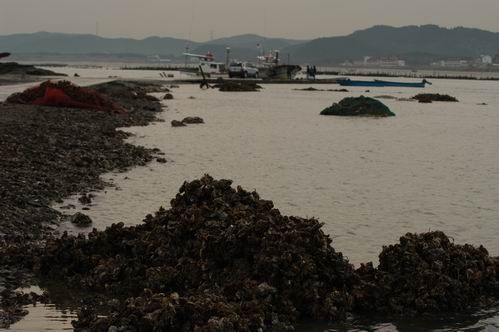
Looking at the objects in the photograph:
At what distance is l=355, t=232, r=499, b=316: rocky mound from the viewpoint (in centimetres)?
895

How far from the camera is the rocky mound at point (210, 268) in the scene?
7.43 meters

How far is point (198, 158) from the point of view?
24234mm

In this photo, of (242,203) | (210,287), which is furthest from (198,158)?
(210,287)

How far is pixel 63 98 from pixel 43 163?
18.4 metres

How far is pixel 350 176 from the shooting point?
21.2 metres

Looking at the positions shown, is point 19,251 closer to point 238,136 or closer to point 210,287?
point 210,287

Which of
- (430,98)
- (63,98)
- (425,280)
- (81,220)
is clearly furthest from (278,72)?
(425,280)

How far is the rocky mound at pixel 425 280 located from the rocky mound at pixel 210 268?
40 centimetres

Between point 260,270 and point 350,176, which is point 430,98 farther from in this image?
point 260,270

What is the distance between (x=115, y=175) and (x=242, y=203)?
884cm

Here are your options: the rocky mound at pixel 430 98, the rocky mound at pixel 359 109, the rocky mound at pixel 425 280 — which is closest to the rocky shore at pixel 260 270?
the rocky mound at pixel 425 280

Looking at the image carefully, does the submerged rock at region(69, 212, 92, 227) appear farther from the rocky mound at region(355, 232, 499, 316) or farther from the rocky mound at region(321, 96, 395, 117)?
the rocky mound at region(321, 96, 395, 117)

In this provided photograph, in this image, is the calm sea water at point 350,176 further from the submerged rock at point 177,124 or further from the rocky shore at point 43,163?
the rocky shore at point 43,163

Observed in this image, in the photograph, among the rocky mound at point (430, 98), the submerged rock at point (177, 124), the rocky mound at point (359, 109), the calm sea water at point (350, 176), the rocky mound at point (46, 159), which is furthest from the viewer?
the rocky mound at point (430, 98)
